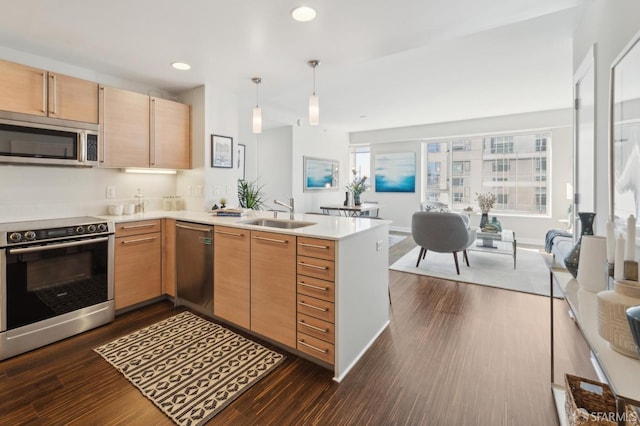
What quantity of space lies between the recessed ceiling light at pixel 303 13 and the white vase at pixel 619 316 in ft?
7.35

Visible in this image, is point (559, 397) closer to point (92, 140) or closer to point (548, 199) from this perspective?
point (92, 140)

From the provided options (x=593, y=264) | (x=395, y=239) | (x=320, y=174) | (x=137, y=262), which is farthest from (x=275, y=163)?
(x=593, y=264)

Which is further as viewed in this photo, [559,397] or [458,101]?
[458,101]

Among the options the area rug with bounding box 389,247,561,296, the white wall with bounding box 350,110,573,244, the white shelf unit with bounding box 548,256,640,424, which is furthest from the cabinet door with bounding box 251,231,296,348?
the white wall with bounding box 350,110,573,244

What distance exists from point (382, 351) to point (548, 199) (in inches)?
230

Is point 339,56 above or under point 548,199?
above

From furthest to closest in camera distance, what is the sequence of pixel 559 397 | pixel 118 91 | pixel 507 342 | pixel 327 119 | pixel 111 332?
pixel 327 119, pixel 118 91, pixel 111 332, pixel 507 342, pixel 559 397

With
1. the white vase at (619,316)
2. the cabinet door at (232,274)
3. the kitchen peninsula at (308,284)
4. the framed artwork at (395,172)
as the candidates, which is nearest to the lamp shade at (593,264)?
the white vase at (619,316)

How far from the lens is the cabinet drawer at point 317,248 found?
1961 millimetres

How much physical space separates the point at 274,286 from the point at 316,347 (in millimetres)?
528

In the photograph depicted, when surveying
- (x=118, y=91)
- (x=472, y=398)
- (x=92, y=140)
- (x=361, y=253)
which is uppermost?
(x=118, y=91)

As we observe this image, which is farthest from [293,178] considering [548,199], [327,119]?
[548,199]

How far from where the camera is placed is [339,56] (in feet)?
9.30

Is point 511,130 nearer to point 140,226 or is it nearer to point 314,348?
point 314,348
